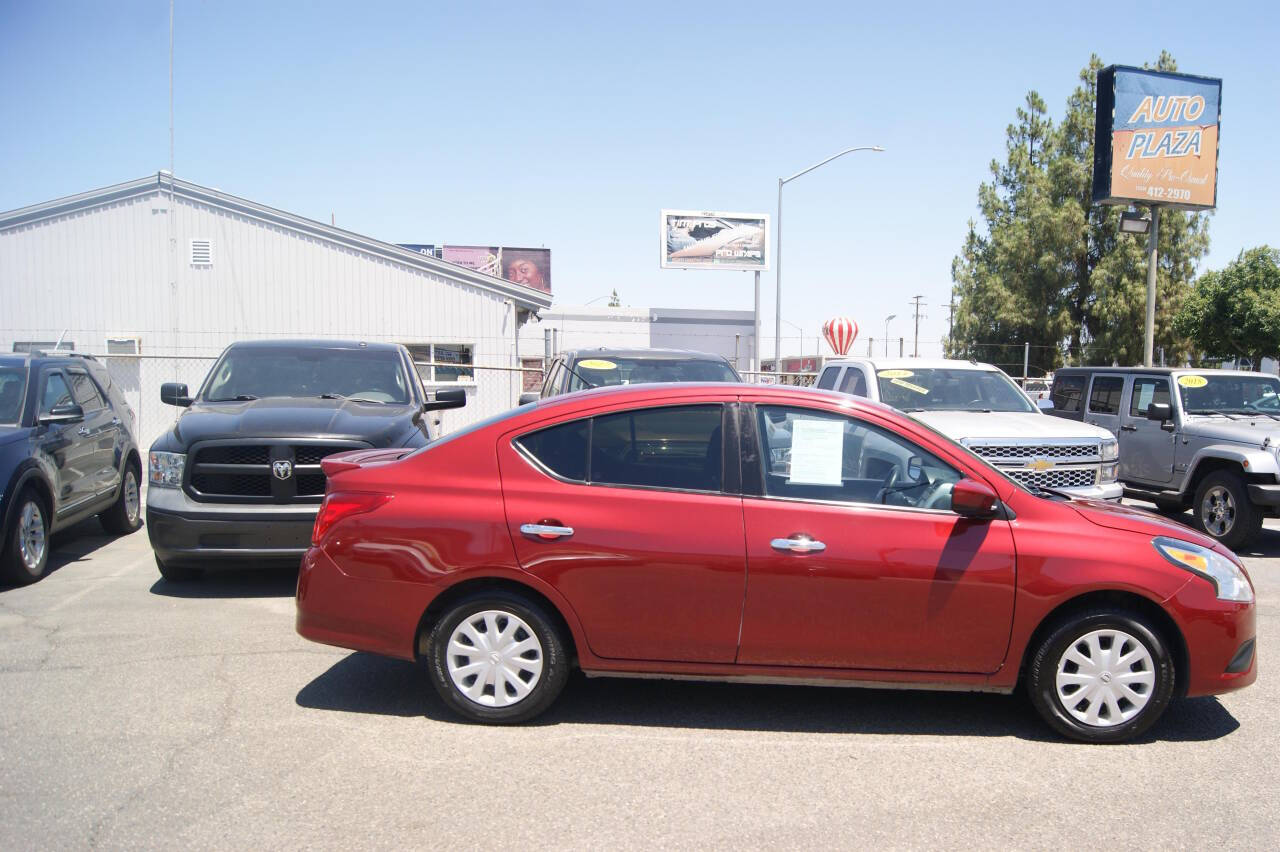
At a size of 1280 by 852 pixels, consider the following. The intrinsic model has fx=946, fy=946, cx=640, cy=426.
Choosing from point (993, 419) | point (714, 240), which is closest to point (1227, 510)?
point (993, 419)

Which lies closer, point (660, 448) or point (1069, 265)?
point (660, 448)

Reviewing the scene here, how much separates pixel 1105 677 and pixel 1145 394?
8.09 m


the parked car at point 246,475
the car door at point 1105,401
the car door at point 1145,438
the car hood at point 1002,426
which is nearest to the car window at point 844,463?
the parked car at point 246,475

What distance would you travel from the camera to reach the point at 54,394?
27.4ft

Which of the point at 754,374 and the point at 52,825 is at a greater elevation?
the point at 754,374

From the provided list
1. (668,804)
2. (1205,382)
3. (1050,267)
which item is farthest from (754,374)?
(1050,267)

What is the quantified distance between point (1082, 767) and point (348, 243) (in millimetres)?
21426

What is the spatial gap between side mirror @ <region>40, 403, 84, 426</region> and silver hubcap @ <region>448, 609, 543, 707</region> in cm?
529

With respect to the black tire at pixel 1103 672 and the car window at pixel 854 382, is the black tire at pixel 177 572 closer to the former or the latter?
the black tire at pixel 1103 672

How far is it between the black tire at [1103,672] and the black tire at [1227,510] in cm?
614

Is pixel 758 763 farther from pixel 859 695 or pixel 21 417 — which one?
pixel 21 417

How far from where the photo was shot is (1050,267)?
40219mm

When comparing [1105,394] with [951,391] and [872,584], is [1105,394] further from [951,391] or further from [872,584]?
[872,584]

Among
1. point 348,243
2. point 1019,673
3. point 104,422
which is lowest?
point 1019,673
